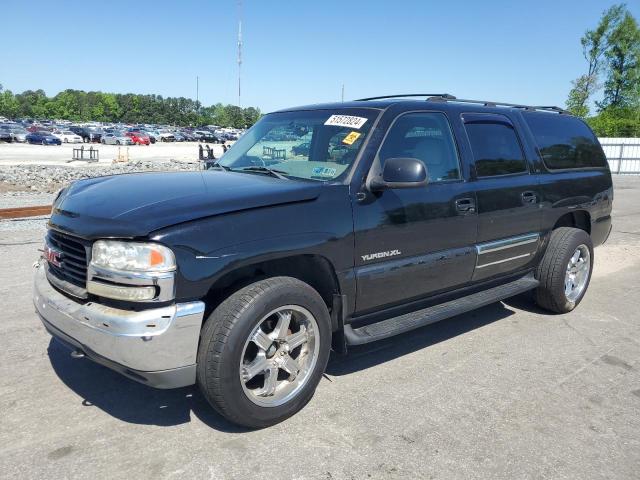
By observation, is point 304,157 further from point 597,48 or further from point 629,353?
point 597,48

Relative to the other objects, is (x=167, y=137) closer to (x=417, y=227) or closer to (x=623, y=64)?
(x=623, y=64)

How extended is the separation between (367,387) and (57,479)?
192 centimetres

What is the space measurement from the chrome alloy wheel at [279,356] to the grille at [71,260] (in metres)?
1.01

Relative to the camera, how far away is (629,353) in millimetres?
4445

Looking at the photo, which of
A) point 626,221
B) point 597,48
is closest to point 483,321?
point 626,221

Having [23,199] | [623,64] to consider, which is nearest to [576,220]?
[23,199]

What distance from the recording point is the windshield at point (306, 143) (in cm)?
371

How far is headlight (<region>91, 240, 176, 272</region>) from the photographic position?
2.70 m

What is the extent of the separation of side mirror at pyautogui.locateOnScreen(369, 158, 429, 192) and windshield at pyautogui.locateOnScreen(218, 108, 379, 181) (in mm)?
255

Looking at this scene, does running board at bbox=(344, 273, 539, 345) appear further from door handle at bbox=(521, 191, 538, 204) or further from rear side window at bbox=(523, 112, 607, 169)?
rear side window at bbox=(523, 112, 607, 169)

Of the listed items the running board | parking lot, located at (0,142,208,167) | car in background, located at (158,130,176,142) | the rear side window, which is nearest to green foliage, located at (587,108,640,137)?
parking lot, located at (0,142,208,167)

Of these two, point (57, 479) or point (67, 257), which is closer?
point (57, 479)

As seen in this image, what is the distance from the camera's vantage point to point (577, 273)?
18.2ft

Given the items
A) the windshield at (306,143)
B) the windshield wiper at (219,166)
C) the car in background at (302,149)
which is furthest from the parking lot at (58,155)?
the car in background at (302,149)
